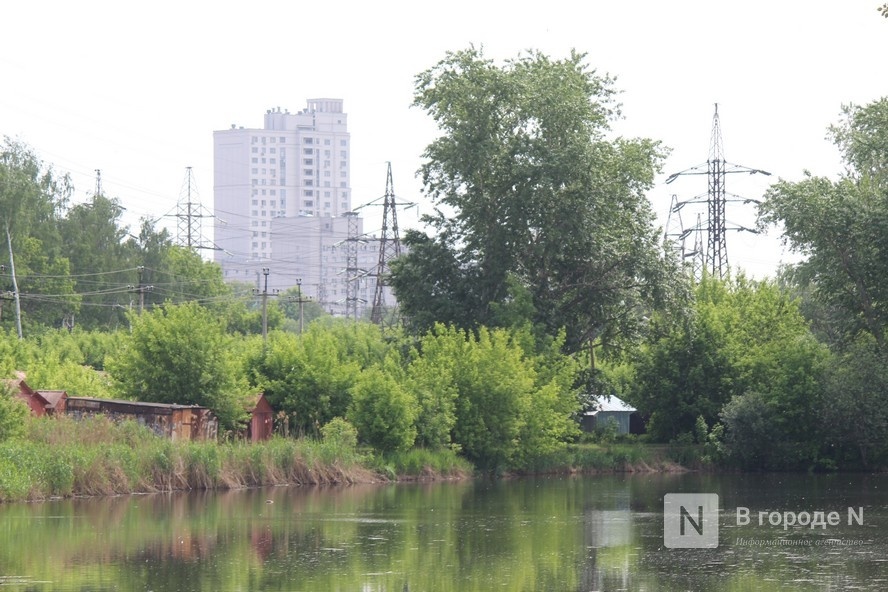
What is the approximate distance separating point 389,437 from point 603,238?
638 inches

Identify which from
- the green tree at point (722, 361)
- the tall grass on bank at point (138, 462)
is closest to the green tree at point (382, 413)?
the tall grass on bank at point (138, 462)

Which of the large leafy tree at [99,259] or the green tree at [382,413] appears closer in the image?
the green tree at [382,413]

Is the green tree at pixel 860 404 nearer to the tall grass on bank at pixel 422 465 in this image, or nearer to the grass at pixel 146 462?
the tall grass on bank at pixel 422 465

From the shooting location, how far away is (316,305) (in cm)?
17638

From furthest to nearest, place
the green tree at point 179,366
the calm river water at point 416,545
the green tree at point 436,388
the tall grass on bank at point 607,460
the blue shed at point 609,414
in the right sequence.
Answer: the blue shed at point 609,414 → the tall grass on bank at point 607,460 → the green tree at point 436,388 → the green tree at point 179,366 → the calm river water at point 416,545

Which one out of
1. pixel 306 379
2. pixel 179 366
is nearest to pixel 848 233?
pixel 306 379

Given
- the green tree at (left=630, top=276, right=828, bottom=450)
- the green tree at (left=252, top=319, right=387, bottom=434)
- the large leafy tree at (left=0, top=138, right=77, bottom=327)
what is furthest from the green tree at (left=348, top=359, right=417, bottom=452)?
the large leafy tree at (left=0, top=138, right=77, bottom=327)

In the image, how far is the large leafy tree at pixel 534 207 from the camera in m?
57.0

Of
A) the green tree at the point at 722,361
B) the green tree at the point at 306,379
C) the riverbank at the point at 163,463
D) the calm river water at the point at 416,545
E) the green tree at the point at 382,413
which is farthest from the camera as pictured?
the green tree at the point at 722,361

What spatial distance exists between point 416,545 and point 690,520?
29.9ft

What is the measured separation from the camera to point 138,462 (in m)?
36.9

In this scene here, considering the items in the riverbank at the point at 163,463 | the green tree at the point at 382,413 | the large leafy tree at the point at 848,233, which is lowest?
the riverbank at the point at 163,463

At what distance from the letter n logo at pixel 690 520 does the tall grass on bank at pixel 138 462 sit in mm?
10789

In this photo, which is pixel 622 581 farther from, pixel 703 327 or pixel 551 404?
pixel 703 327
